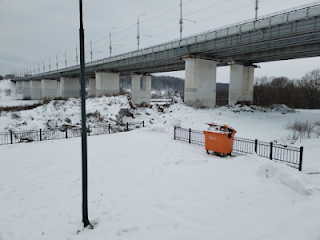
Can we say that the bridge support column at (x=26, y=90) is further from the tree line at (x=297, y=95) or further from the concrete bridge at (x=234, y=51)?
the tree line at (x=297, y=95)

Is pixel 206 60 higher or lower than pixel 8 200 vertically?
higher

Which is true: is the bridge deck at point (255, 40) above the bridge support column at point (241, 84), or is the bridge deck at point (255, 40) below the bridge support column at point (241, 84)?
above

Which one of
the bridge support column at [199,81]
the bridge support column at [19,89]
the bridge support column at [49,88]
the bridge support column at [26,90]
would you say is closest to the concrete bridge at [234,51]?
the bridge support column at [199,81]

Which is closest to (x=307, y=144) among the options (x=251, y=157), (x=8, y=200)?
(x=251, y=157)

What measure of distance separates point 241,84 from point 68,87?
56204mm

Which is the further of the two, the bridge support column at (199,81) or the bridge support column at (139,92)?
the bridge support column at (139,92)

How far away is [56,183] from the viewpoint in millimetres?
7211

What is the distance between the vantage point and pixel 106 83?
50.7 meters

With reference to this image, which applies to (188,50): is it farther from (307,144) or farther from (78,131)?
(307,144)

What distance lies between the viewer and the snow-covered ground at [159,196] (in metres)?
4.37

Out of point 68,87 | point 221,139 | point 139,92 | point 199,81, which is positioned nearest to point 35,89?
point 68,87

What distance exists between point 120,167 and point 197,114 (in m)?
18.4

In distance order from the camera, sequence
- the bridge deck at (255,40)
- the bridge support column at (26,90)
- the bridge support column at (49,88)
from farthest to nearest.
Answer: the bridge support column at (26,90), the bridge support column at (49,88), the bridge deck at (255,40)

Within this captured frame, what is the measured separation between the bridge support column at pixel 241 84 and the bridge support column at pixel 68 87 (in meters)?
52.7
